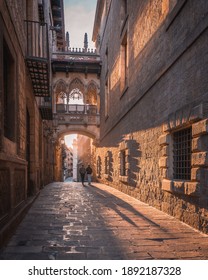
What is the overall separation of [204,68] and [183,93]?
36.5 inches

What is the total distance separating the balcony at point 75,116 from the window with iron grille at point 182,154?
1740 centimetres

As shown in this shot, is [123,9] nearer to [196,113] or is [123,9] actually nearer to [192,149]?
[196,113]

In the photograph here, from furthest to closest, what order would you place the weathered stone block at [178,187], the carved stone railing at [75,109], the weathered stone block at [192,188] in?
the carved stone railing at [75,109], the weathered stone block at [178,187], the weathered stone block at [192,188]

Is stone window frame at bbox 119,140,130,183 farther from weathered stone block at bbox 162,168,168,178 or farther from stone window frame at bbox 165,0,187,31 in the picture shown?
stone window frame at bbox 165,0,187,31

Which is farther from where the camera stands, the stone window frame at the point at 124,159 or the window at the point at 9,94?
the stone window frame at the point at 124,159

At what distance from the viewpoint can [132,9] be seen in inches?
420

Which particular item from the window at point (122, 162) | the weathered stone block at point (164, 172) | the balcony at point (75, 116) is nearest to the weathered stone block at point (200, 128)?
the weathered stone block at point (164, 172)

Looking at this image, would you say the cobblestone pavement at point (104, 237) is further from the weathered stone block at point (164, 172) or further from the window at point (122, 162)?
the window at point (122, 162)

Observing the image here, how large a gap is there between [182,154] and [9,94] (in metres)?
4.00

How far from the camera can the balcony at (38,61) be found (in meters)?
8.09

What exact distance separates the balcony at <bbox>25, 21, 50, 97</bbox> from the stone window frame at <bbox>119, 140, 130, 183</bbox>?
12.8 feet

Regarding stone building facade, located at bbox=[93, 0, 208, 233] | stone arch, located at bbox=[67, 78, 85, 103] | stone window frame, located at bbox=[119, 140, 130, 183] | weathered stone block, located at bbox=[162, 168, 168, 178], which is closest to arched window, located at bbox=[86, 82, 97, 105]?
stone arch, located at bbox=[67, 78, 85, 103]

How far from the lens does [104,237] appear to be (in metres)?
4.53

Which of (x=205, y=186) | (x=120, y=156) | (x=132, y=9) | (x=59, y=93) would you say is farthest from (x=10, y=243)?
(x=59, y=93)
